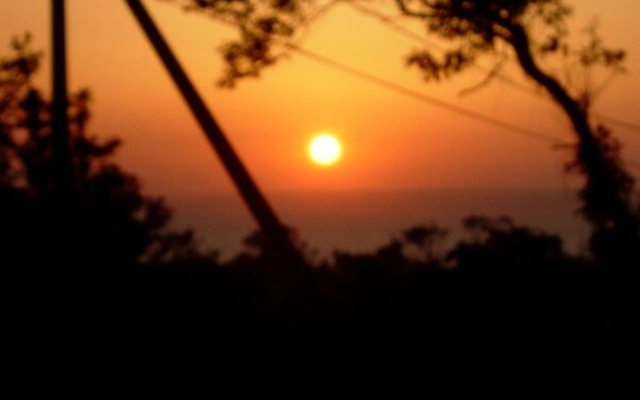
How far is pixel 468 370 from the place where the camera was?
1181 centimetres

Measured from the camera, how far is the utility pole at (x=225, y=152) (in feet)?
39.4

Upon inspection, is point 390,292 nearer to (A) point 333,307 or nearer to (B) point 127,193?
(A) point 333,307

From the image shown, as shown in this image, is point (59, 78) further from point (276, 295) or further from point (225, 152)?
point (276, 295)

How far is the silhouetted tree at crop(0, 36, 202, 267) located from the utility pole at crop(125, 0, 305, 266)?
2100 millimetres

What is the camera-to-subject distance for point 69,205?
13.5 m

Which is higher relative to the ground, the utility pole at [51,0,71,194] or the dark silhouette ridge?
the utility pole at [51,0,71,194]

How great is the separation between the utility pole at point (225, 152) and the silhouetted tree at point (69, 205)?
6.89ft

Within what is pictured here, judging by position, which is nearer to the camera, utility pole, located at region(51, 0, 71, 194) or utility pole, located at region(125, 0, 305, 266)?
utility pole, located at region(125, 0, 305, 266)

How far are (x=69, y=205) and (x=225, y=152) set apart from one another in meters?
2.40

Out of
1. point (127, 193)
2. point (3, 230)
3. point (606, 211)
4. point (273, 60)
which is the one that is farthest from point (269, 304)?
point (127, 193)

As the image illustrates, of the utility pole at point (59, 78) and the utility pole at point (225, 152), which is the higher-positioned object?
the utility pole at point (59, 78)

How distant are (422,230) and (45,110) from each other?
29.3 ft

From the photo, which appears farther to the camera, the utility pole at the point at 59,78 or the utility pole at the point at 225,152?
the utility pole at the point at 59,78

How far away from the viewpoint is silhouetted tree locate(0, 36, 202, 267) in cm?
1316
